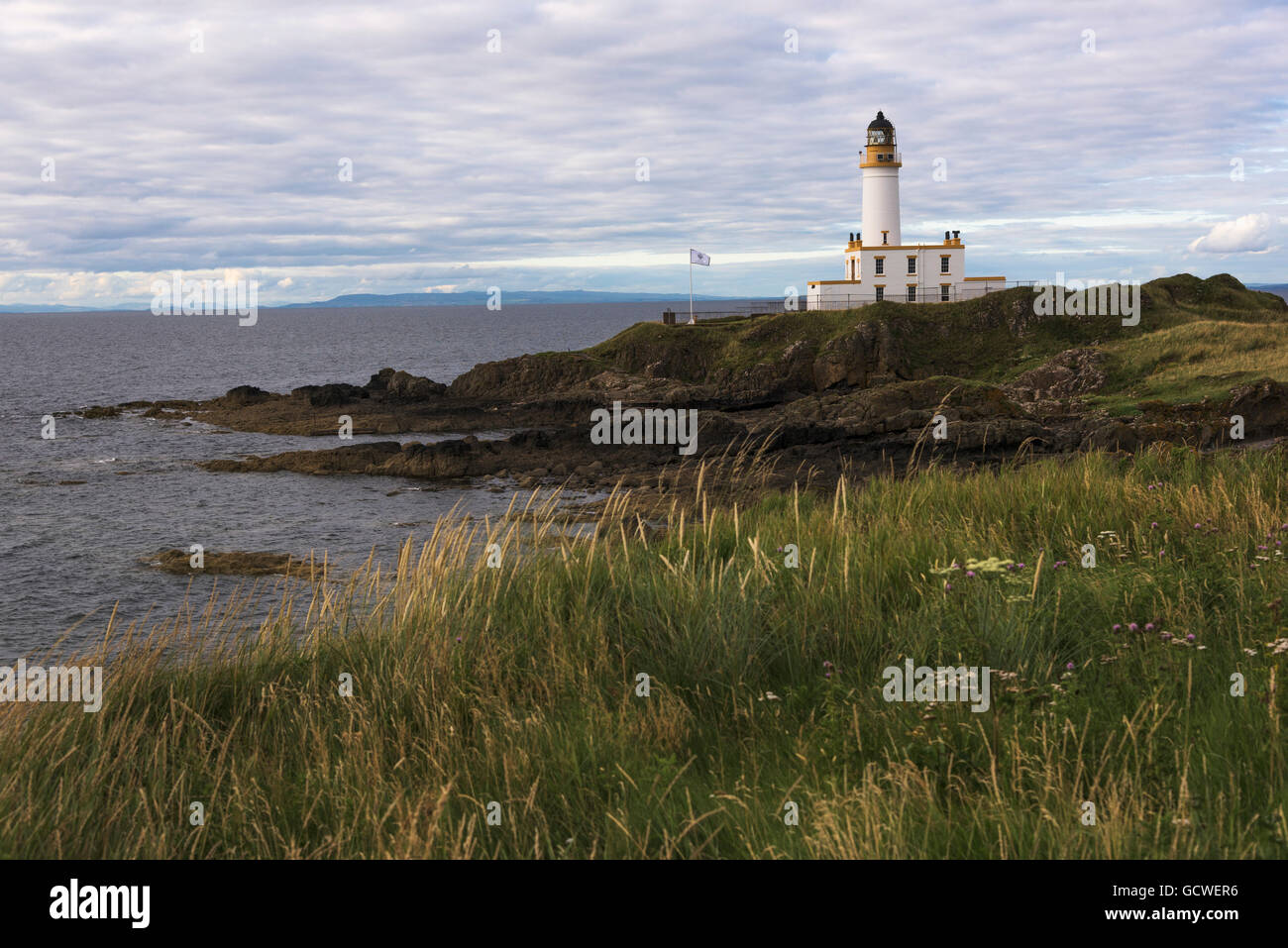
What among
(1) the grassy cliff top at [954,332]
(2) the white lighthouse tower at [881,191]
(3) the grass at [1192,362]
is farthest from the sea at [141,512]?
(2) the white lighthouse tower at [881,191]

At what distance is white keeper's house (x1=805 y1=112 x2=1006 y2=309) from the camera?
6150 centimetres

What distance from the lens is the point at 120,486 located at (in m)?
32.5

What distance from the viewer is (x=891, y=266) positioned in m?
62.2

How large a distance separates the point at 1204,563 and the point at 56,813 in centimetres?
A: 734

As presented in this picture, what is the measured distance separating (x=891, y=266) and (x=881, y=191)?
5041 mm

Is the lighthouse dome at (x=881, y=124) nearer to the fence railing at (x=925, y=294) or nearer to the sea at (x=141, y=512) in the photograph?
the fence railing at (x=925, y=294)

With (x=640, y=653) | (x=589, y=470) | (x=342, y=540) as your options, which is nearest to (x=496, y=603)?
(x=640, y=653)

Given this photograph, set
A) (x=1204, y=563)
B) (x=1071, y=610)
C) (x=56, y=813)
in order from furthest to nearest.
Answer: (x=1204, y=563)
(x=1071, y=610)
(x=56, y=813)

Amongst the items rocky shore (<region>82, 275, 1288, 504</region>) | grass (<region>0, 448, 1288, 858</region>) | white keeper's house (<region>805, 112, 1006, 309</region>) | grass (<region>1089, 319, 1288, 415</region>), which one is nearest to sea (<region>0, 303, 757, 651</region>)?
grass (<region>0, 448, 1288, 858</region>)

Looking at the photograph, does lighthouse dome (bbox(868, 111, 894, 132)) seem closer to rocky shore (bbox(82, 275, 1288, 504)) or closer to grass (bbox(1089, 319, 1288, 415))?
rocky shore (bbox(82, 275, 1288, 504))

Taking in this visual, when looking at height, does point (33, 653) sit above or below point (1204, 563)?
below

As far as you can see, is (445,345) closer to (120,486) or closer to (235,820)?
(120,486)

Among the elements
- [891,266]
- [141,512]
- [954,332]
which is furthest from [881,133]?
[141,512]
